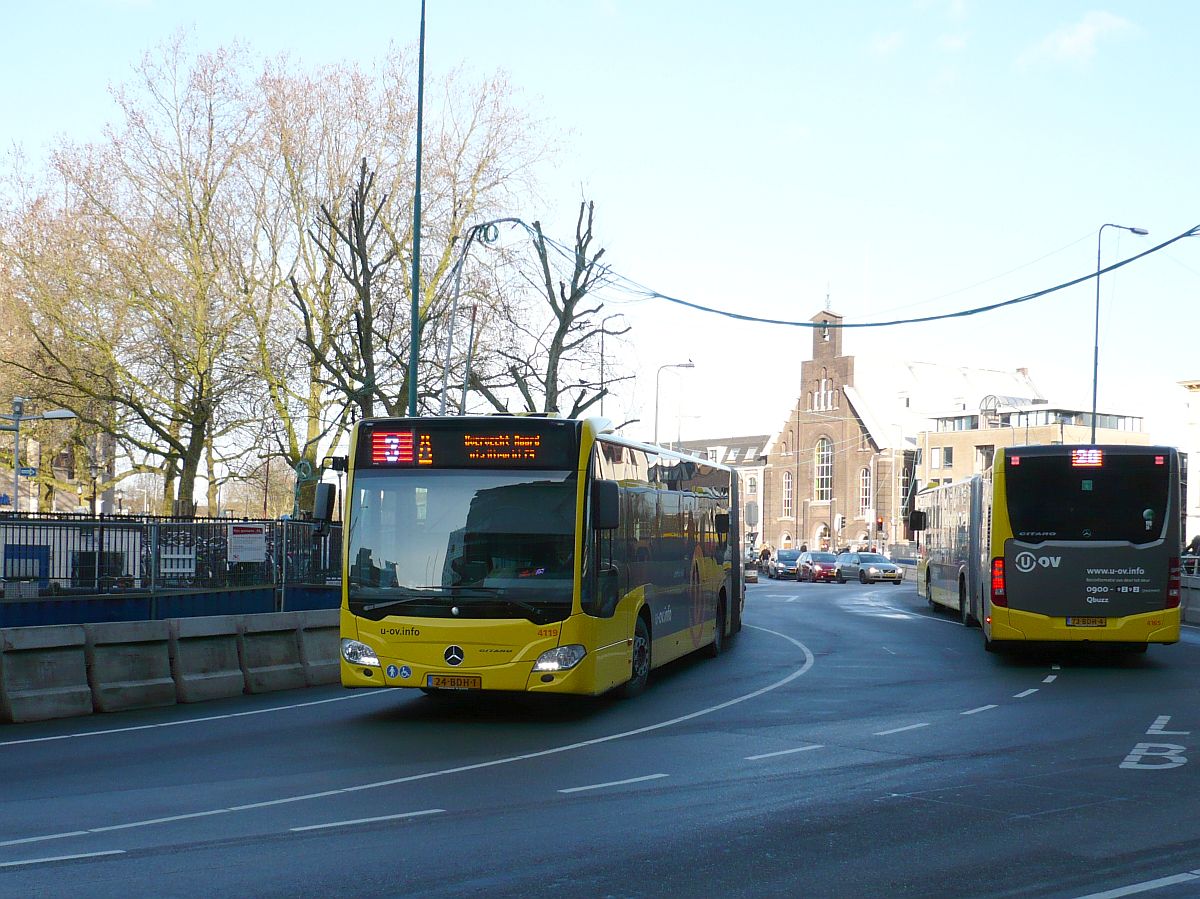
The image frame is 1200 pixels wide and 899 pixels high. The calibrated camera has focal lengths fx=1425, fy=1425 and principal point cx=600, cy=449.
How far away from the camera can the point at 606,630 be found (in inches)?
553

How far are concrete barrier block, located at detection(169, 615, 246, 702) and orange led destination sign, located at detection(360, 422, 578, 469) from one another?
3293 millimetres

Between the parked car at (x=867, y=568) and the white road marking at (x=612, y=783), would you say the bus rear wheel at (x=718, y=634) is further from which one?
the parked car at (x=867, y=568)

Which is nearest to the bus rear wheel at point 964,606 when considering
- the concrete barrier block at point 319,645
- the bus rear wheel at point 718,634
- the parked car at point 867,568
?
the bus rear wheel at point 718,634

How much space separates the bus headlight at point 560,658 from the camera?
13.2 m

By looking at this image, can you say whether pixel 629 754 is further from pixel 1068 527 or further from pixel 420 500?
pixel 1068 527

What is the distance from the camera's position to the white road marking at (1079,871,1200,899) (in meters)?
6.76

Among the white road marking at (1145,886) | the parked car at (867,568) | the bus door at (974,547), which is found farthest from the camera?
the parked car at (867,568)

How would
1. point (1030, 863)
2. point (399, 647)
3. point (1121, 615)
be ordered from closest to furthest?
1. point (1030, 863)
2. point (399, 647)
3. point (1121, 615)

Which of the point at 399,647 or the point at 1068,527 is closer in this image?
the point at 399,647

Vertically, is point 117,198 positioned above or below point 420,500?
above

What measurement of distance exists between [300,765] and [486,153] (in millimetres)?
29819

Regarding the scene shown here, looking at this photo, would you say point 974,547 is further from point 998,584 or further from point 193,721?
point 193,721

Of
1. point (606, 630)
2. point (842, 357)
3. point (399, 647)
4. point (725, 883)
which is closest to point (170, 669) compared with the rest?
point (399, 647)

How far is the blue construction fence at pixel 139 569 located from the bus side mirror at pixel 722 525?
6296mm
